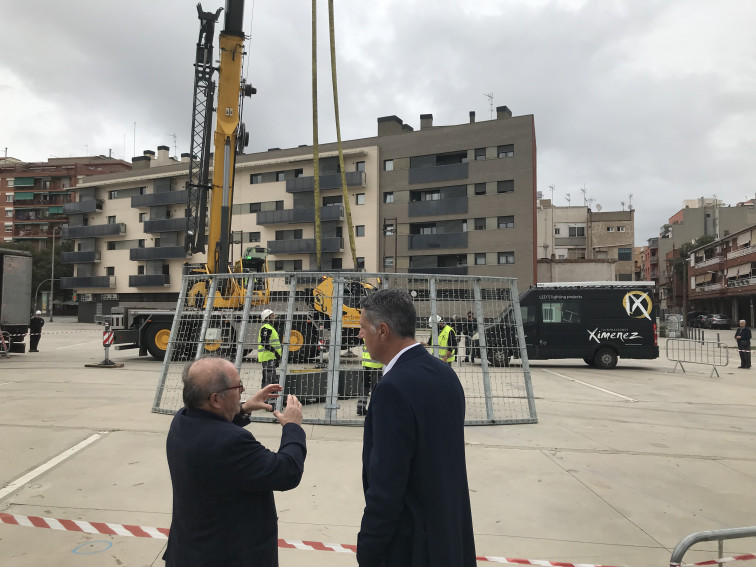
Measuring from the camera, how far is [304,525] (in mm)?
4031

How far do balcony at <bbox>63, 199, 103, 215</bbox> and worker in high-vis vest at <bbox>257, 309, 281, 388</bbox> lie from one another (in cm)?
5565

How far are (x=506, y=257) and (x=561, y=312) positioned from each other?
2462cm

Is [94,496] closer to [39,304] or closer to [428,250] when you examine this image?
[428,250]

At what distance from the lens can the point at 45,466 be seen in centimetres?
522

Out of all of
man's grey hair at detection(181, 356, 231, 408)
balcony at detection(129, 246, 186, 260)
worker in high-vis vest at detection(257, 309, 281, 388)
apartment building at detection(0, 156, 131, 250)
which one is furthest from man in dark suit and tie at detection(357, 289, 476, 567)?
apartment building at detection(0, 156, 131, 250)

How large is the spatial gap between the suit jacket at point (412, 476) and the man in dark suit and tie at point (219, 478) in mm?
397

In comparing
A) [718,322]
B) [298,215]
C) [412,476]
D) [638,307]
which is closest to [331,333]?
[412,476]

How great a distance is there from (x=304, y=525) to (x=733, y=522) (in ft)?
11.0

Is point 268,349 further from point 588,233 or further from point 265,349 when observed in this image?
point 588,233

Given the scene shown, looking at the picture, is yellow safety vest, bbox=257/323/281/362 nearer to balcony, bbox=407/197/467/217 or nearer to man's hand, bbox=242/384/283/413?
man's hand, bbox=242/384/283/413

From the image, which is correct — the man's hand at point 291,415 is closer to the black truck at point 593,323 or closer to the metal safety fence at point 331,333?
the metal safety fence at point 331,333

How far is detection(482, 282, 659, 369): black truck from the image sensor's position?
51.6ft

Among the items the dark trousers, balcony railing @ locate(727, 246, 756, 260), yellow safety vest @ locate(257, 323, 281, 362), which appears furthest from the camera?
balcony railing @ locate(727, 246, 756, 260)

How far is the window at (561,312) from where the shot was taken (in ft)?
52.2
